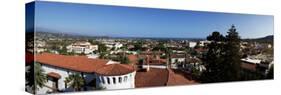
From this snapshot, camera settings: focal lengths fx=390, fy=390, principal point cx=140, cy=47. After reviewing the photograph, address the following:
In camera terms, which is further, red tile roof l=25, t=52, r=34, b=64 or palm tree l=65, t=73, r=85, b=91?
palm tree l=65, t=73, r=85, b=91

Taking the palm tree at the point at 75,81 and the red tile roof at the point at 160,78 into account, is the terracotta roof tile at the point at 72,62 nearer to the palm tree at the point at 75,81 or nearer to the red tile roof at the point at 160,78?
the palm tree at the point at 75,81

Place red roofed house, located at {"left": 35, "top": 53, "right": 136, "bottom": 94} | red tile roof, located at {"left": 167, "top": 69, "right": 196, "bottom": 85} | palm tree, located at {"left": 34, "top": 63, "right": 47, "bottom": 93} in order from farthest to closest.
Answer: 1. red tile roof, located at {"left": 167, "top": 69, "right": 196, "bottom": 85}
2. red roofed house, located at {"left": 35, "top": 53, "right": 136, "bottom": 94}
3. palm tree, located at {"left": 34, "top": 63, "right": 47, "bottom": 93}

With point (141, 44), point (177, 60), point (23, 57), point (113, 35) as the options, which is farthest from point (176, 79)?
point (23, 57)

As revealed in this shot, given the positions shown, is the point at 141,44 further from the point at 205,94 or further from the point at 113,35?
the point at 205,94

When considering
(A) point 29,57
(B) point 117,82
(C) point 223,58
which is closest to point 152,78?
(B) point 117,82

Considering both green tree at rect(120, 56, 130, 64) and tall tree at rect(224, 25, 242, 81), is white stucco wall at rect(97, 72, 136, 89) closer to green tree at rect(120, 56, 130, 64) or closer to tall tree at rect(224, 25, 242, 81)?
green tree at rect(120, 56, 130, 64)

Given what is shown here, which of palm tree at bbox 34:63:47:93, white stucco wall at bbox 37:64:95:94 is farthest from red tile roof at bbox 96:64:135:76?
palm tree at bbox 34:63:47:93

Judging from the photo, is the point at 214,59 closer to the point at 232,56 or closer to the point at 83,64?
the point at 232,56
